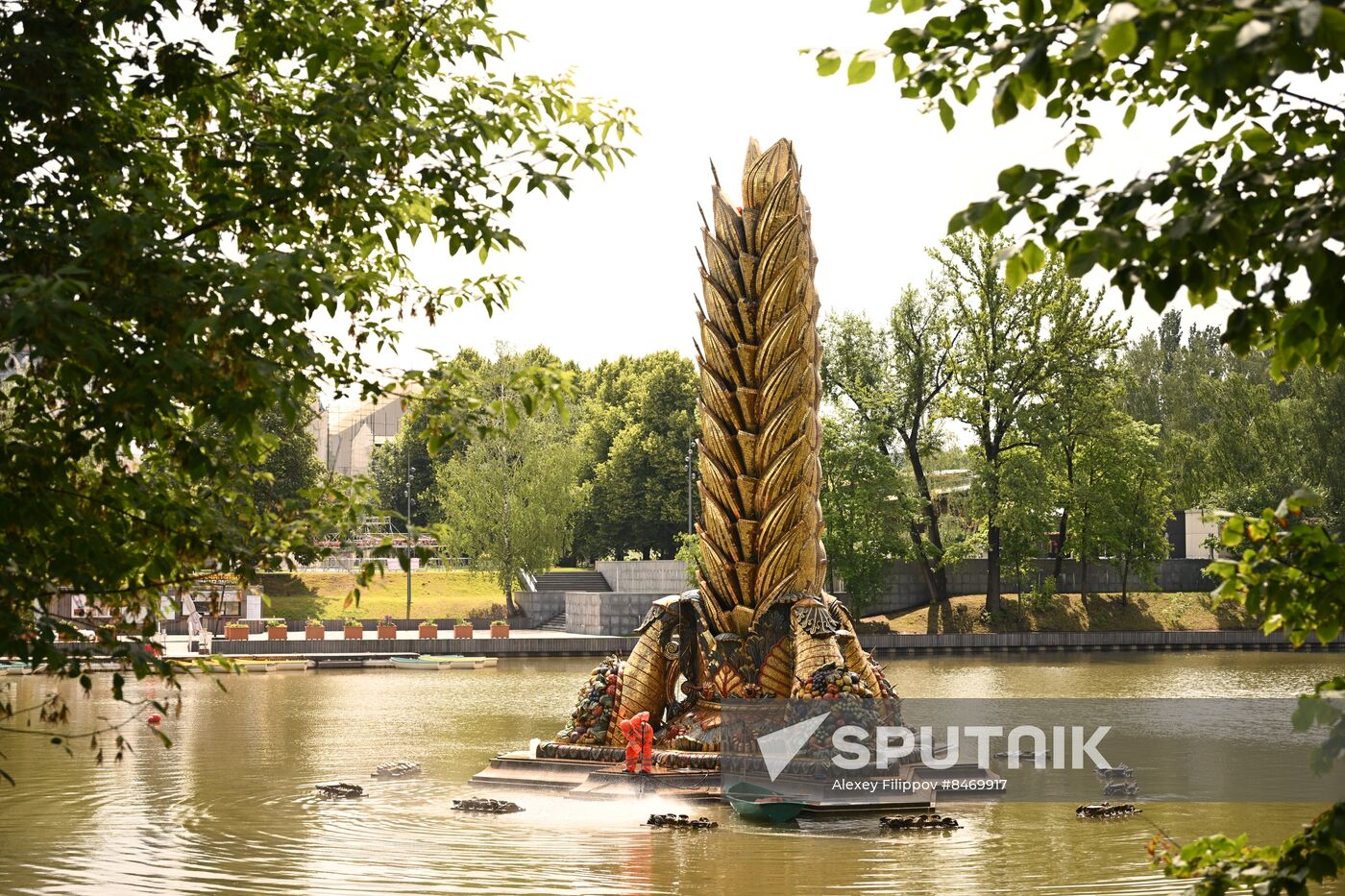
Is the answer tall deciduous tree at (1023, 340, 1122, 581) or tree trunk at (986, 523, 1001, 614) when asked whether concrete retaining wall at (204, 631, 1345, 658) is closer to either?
tree trunk at (986, 523, 1001, 614)

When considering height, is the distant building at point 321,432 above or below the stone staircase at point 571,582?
above

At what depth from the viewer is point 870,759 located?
1806 cm

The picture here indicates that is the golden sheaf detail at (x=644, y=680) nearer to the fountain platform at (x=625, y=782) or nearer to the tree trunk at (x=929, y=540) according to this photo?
the fountain platform at (x=625, y=782)

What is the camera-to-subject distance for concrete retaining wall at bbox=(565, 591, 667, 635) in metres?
52.3

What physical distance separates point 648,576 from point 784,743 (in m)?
41.2

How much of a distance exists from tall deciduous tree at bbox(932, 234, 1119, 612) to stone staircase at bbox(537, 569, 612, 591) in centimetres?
1825

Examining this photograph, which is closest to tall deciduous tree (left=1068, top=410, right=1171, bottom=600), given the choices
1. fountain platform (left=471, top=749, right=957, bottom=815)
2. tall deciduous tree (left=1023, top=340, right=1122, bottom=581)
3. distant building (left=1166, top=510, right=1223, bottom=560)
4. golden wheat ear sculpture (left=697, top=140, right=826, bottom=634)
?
tall deciduous tree (left=1023, top=340, right=1122, bottom=581)

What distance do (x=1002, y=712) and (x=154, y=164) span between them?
2530 centimetres

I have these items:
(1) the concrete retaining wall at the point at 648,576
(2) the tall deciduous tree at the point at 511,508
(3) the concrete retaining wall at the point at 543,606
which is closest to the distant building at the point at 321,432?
(2) the tall deciduous tree at the point at 511,508

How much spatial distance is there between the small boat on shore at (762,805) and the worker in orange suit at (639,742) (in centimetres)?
154

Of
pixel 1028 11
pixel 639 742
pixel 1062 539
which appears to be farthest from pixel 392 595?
pixel 1028 11

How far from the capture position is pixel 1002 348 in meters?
55.1

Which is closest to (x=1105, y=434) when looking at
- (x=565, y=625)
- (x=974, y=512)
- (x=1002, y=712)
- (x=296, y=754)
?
(x=974, y=512)

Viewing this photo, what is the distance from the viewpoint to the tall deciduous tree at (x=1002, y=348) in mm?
54344
